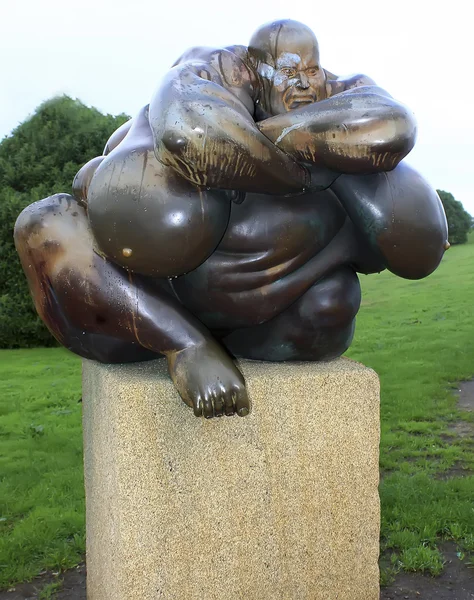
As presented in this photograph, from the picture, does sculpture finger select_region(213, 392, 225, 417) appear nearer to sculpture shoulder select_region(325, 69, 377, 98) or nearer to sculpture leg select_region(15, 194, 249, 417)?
sculpture leg select_region(15, 194, 249, 417)

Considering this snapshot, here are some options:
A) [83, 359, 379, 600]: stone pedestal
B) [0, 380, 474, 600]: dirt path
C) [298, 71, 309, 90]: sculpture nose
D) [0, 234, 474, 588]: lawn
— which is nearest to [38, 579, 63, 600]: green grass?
[0, 380, 474, 600]: dirt path

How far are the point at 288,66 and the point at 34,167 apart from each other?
6292mm

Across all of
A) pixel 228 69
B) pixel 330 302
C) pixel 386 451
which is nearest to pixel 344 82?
pixel 228 69

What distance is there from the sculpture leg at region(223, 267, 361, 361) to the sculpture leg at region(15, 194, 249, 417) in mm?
258

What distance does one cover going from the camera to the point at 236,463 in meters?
1.88

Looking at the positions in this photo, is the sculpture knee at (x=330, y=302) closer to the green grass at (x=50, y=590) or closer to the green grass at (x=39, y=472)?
the green grass at (x=50, y=590)

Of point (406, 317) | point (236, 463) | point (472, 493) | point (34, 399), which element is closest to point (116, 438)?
point (236, 463)

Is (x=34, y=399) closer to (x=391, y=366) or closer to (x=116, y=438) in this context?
(x=391, y=366)

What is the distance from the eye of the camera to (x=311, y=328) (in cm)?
197

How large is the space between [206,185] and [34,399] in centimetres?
463

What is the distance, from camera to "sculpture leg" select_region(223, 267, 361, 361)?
76.4 inches

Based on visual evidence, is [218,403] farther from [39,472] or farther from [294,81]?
[39,472]

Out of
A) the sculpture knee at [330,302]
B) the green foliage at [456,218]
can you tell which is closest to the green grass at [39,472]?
the sculpture knee at [330,302]

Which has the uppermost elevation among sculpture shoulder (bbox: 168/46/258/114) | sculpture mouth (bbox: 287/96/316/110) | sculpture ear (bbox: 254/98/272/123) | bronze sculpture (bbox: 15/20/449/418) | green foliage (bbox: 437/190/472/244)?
sculpture shoulder (bbox: 168/46/258/114)
